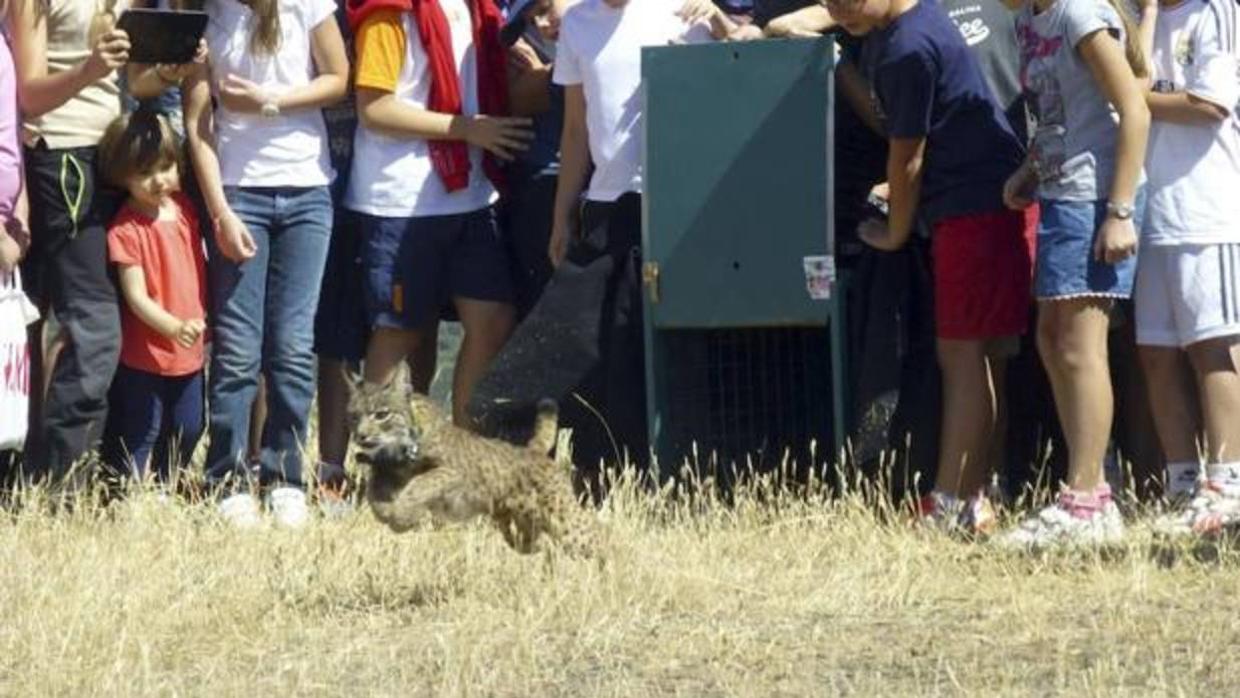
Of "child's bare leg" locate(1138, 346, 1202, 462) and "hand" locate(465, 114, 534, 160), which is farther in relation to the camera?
"hand" locate(465, 114, 534, 160)

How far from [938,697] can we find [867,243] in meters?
2.83

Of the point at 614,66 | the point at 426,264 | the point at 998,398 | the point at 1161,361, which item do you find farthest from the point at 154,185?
the point at 1161,361

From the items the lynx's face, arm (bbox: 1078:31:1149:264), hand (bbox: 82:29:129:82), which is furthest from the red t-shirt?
arm (bbox: 1078:31:1149:264)

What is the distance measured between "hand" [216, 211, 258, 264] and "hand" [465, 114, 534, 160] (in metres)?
0.83

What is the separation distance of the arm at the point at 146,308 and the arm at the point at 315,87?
65 centimetres

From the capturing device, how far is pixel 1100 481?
9133 millimetres

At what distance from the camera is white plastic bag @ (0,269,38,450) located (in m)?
9.16

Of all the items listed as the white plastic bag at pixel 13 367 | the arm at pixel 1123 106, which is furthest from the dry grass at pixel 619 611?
the arm at pixel 1123 106

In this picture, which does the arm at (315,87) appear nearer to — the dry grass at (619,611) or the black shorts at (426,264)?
the black shorts at (426,264)

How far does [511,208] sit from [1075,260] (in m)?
2.26

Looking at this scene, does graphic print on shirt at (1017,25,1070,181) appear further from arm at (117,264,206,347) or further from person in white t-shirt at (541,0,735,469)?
arm at (117,264,206,347)

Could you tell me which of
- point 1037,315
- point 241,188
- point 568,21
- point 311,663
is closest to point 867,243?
point 1037,315

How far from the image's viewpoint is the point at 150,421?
10.2m

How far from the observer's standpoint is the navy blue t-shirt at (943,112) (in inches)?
365
